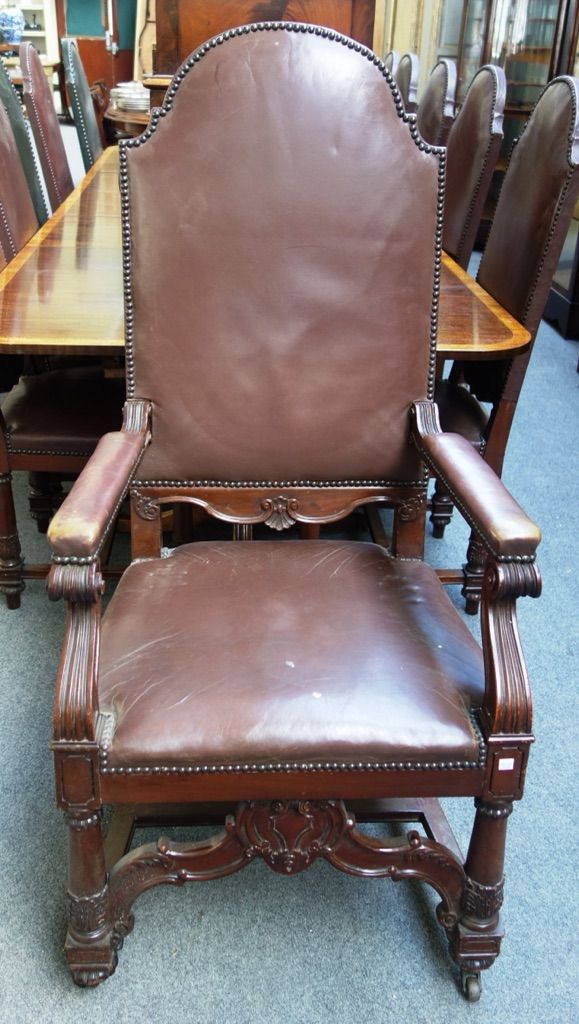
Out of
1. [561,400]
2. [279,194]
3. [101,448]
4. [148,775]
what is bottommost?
[561,400]

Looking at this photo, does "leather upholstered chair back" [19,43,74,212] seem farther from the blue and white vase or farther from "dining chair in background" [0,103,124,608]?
the blue and white vase

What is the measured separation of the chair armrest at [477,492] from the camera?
105 centimetres

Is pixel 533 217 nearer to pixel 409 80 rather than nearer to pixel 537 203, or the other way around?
pixel 537 203

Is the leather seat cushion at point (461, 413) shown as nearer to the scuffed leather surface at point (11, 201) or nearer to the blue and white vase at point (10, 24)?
the scuffed leather surface at point (11, 201)

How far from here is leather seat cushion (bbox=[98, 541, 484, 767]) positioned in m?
1.06

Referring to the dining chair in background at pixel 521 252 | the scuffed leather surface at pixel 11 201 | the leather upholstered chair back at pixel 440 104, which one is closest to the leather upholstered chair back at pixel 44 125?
the scuffed leather surface at pixel 11 201

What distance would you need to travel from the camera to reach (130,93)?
3879 mm

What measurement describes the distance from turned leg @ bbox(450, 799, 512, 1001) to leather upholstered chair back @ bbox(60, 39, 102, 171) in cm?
289

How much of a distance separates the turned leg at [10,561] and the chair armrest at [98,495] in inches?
27.5

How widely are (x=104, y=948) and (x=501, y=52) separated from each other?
4893mm

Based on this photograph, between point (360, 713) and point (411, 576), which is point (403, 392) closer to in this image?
point (411, 576)

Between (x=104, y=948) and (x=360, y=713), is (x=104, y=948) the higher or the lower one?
the lower one

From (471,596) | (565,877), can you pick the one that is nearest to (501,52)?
(471,596)

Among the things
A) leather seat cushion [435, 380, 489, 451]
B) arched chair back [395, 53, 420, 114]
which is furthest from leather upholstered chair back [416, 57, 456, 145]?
leather seat cushion [435, 380, 489, 451]
